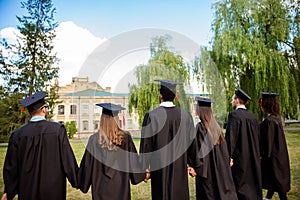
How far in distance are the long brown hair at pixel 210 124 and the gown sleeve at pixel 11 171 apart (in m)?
2.58

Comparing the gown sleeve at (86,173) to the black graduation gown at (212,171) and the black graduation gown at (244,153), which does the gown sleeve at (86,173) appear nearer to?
the black graduation gown at (212,171)

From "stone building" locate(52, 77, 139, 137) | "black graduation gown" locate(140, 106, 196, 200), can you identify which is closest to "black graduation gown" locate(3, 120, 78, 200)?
"black graduation gown" locate(140, 106, 196, 200)

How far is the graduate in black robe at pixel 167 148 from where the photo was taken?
3902 mm

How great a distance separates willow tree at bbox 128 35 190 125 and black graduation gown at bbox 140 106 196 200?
13471 millimetres

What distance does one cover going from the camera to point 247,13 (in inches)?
646

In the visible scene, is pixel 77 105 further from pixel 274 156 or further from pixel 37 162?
pixel 37 162

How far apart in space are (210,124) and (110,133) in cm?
158

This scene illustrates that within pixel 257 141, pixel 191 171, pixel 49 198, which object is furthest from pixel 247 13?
pixel 49 198

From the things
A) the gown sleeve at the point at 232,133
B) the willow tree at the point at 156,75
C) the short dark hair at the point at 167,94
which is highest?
the willow tree at the point at 156,75

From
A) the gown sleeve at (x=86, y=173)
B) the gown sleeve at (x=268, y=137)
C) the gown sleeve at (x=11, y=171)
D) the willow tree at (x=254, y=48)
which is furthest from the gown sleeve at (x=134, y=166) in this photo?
the willow tree at (x=254, y=48)

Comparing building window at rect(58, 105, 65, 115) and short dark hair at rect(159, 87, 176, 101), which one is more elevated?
building window at rect(58, 105, 65, 115)

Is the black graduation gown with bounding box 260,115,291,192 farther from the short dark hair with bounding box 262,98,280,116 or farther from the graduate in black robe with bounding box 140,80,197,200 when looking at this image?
the graduate in black robe with bounding box 140,80,197,200

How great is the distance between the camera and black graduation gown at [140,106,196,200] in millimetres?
3898

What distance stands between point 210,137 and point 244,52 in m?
12.8
